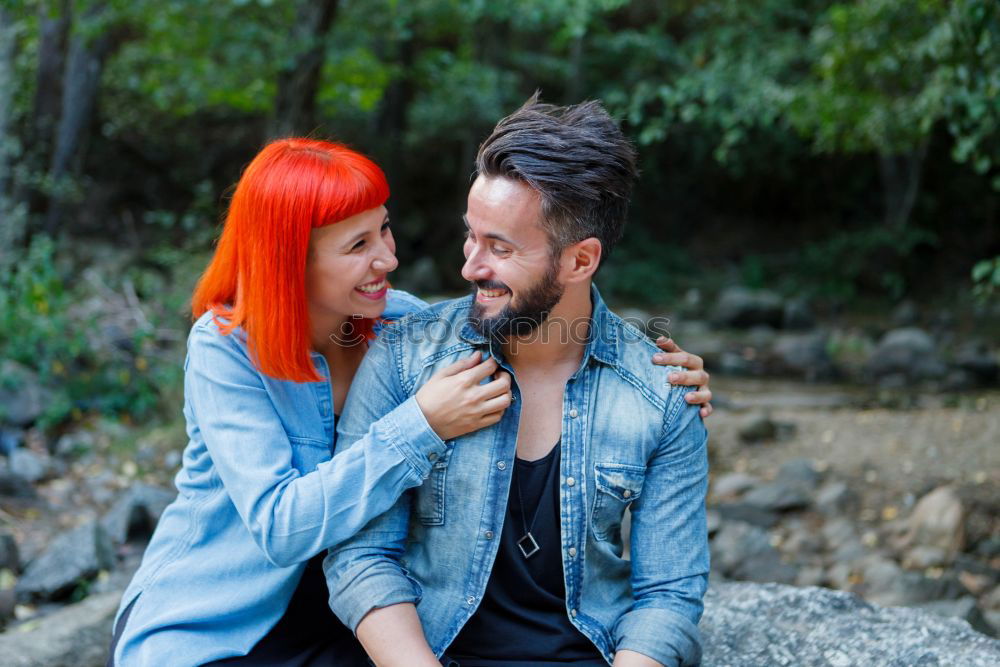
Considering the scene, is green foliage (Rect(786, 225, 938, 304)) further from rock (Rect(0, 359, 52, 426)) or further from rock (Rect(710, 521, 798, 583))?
rock (Rect(0, 359, 52, 426))

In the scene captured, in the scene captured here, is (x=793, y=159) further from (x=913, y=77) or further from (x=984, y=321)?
(x=913, y=77)

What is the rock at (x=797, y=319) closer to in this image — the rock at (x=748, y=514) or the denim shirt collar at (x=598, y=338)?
the rock at (x=748, y=514)

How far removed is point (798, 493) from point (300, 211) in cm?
458

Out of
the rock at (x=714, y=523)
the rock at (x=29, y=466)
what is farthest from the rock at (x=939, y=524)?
the rock at (x=29, y=466)

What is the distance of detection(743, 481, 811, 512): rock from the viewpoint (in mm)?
5926

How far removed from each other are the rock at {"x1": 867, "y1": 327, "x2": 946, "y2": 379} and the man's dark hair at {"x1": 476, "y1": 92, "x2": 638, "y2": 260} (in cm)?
893

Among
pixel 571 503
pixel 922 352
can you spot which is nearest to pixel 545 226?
pixel 571 503

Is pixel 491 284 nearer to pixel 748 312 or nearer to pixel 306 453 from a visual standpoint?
pixel 306 453

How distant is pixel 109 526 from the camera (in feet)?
17.1

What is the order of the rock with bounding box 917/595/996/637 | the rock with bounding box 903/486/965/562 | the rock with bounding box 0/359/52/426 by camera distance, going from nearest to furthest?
the rock with bounding box 917/595/996/637, the rock with bounding box 903/486/965/562, the rock with bounding box 0/359/52/426

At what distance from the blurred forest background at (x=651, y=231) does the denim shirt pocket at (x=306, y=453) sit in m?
1.57

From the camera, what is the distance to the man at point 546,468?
2158 mm

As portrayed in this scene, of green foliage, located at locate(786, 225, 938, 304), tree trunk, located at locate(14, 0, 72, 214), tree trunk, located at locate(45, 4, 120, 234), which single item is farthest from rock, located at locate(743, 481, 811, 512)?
green foliage, located at locate(786, 225, 938, 304)

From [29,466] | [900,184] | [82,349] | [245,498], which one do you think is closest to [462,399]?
[245,498]
